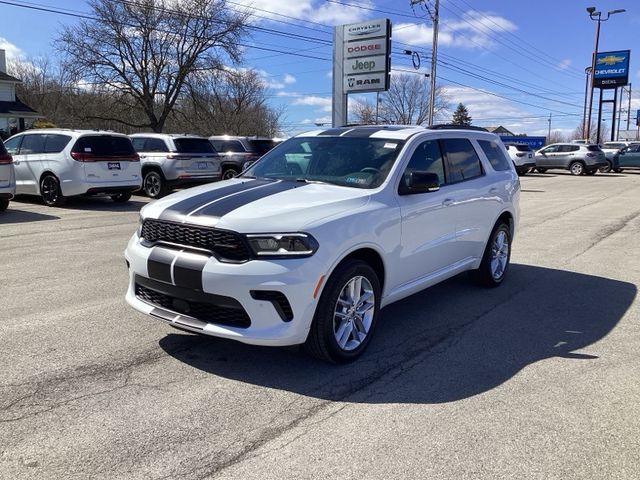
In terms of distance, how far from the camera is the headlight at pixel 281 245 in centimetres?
373

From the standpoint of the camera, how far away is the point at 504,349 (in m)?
4.62

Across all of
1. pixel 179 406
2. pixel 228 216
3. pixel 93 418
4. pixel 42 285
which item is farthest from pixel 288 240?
pixel 42 285

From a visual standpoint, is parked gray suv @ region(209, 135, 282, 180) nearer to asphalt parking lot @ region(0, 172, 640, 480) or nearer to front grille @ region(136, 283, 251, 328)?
asphalt parking lot @ region(0, 172, 640, 480)

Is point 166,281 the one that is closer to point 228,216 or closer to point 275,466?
point 228,216

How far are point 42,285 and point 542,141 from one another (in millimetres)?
55516

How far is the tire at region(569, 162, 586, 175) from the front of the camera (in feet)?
108

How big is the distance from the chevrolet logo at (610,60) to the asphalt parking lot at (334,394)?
207 ft

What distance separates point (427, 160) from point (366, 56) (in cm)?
2244

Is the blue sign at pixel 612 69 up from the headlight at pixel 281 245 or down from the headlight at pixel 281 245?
up

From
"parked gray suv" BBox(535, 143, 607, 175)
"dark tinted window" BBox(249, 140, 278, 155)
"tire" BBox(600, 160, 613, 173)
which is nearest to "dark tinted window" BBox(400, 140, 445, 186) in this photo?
"dark tinted window" BBox(249, 140, 278, 155)

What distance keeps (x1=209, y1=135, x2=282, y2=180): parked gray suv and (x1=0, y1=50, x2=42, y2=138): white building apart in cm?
3082

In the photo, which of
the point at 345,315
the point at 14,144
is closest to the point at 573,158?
the point at 14,144

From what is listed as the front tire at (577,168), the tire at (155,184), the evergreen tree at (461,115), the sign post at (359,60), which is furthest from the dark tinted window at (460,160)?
the evergreen tree at (461,115)

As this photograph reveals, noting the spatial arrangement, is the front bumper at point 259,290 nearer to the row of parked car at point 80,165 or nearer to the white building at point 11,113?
the row of parked car at point 80,165
